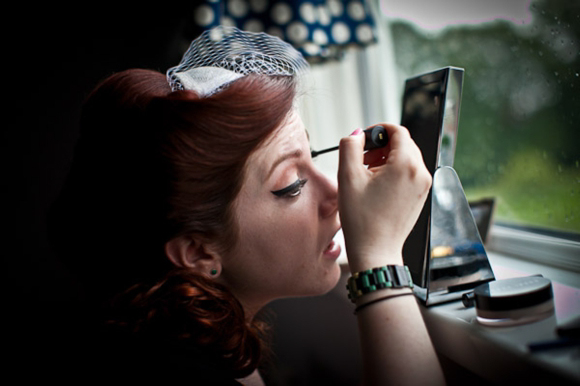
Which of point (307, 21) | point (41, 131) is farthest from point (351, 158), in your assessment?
point (41, 131)

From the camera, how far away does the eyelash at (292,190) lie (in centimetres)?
69

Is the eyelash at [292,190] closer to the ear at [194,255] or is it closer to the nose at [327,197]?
the nose at [327,197]

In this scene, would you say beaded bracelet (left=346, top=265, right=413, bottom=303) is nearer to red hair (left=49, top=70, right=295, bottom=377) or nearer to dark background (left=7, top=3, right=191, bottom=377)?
red hair (left=49, top=70, right=295, bottom=377)

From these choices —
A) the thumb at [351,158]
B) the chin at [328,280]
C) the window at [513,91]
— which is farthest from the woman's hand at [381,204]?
the window at [513,91]

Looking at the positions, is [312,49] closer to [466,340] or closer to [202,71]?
[202,71]

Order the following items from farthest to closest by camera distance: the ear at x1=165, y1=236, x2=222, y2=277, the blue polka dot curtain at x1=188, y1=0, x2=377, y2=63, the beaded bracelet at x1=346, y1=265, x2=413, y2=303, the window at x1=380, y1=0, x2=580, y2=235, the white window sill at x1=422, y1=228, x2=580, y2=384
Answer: the blue polka dot curtain at x1=188, y1=0, x2=377, y2=63 < the window at x1=380, y1=0, x2=580, y2=235 < the ear at x1=165, y1=236, x2=222, y2=277 < the beaded bracelet at x1=346, y1=265, x2=413, y2=303 < the white window sill at x1=422, y1=228, x2=580, y2=384

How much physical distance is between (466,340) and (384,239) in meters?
0.19

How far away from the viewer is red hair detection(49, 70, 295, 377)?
2.11 ft

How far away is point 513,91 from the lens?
1052 mm

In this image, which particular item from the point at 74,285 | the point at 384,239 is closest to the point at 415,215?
the point at 384,239

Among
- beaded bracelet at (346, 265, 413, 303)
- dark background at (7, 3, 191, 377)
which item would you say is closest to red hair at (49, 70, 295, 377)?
beaded bracelet at (346, 265, 413, 303)

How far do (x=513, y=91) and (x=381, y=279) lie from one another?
74 centimetres

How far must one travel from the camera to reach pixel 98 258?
0.74 metres

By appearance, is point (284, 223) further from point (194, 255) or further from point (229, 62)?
point (229, 62)
